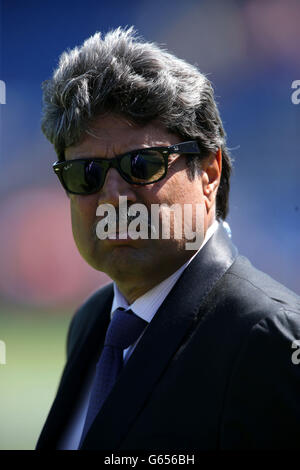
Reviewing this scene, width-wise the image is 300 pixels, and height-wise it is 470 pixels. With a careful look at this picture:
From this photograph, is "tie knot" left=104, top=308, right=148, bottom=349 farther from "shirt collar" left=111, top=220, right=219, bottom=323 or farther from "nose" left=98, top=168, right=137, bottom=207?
"nose" left=98, top=168, right=137, bottom=207

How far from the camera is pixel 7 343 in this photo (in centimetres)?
590

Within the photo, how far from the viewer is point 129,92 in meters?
1.53

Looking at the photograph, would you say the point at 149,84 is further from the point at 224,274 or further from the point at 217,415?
the point at 217,415

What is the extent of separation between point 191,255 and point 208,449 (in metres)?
0.53

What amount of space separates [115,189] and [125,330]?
1.33ft

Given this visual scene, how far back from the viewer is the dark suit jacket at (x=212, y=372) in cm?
120

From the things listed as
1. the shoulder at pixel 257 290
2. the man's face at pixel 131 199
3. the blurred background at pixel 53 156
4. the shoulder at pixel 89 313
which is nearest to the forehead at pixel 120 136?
the man's face at pixel 131 199

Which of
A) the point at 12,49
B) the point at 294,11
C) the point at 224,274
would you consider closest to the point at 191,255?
the point at 224,274

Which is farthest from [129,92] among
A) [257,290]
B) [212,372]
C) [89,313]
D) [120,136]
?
[89,313]

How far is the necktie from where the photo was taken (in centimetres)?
147

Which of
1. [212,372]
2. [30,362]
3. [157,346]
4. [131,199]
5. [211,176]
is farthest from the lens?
[30,362]

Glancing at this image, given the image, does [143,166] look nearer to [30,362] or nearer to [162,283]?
[162,283]

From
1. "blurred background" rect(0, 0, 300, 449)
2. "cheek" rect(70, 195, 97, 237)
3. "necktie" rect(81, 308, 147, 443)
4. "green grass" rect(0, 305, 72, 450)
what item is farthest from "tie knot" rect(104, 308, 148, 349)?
"green grass" rect(0, 305, 72, 450)

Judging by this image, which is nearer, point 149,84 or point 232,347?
point 232,347
